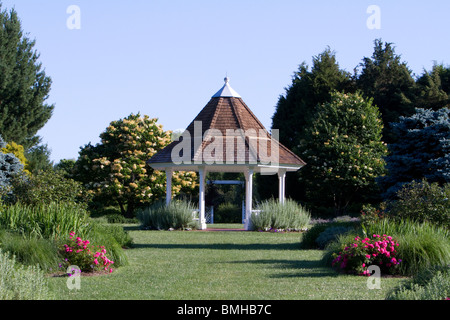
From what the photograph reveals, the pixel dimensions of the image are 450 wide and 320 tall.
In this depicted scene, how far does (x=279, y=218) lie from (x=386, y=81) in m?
18.8

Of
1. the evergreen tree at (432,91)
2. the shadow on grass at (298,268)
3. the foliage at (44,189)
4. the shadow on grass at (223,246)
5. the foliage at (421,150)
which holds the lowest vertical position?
the shadow on grass at (223,246)

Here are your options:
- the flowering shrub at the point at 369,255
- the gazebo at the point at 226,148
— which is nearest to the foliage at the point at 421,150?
the flowering shrub at the point at 369,255

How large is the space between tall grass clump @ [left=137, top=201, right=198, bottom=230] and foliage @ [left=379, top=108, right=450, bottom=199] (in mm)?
9427

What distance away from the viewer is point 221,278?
1178 centimetres

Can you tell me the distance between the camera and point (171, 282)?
36.9 ft

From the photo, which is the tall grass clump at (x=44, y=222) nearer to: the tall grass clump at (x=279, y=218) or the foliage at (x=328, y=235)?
the foliage at (x=328, y=235)

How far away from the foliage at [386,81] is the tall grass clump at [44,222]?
2743cm

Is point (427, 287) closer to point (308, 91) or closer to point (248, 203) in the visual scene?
point (248, 203)

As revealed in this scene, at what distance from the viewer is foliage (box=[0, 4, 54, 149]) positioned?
41.3m

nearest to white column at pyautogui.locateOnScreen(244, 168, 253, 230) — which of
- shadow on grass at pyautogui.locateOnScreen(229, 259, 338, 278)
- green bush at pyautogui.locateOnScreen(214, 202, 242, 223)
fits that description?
green bush at pyautogui.locateOnScreen(214, 202, 242, 223)

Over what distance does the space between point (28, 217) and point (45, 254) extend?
1826mm

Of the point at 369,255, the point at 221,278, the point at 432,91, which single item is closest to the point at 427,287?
the point at 369,255

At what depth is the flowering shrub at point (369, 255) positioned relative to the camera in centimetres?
1219

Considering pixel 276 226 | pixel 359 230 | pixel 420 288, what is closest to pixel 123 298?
pixel 420 288
